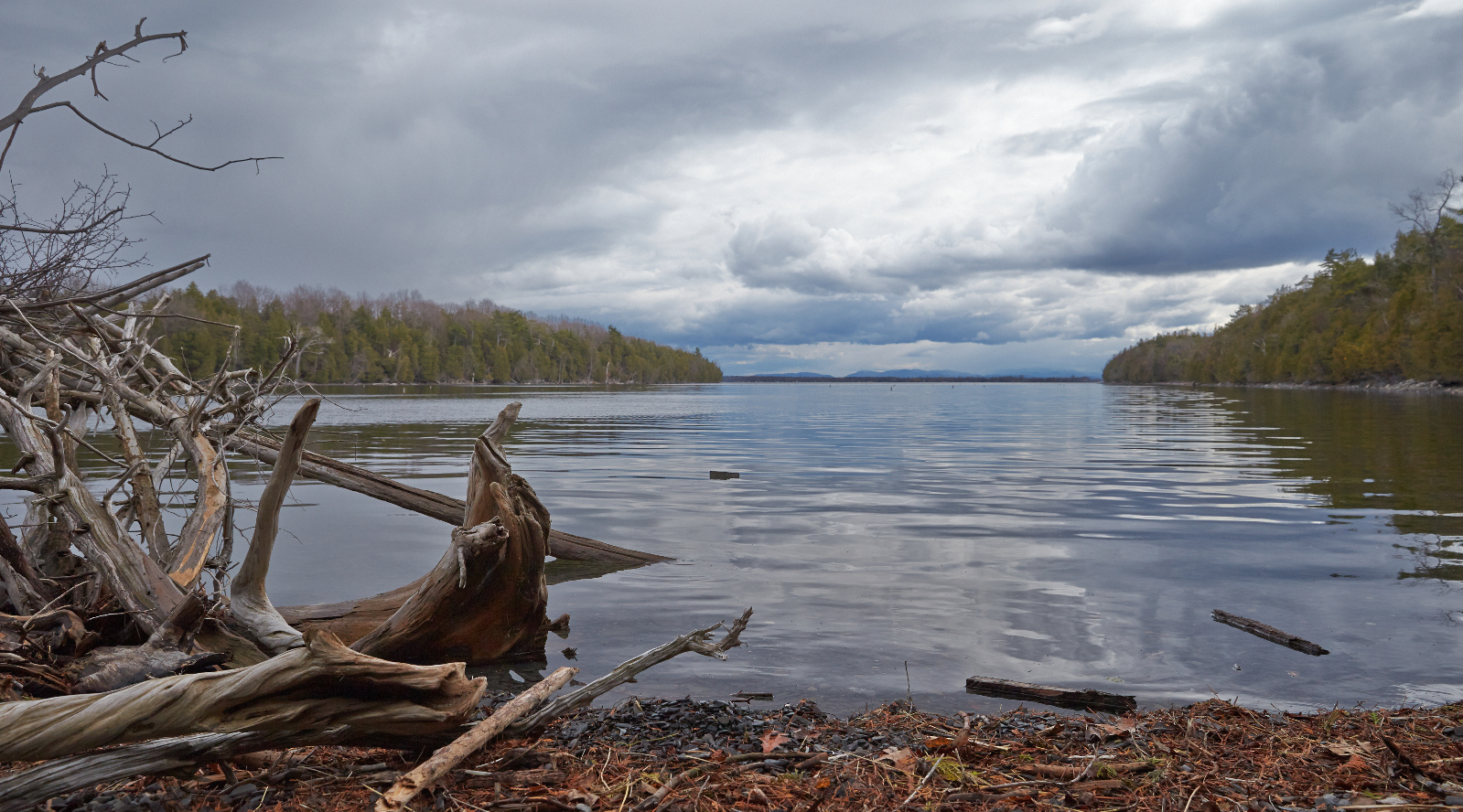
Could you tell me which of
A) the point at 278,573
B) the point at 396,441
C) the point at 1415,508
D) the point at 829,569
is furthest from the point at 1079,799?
the point at 396,441

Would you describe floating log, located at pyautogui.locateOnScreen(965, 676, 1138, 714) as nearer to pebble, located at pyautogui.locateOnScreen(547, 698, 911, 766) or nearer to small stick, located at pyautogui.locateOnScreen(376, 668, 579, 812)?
pebble, located at pyautogui.locateOnScreen(547, 698, 911, 766)

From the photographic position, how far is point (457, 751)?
3623 mm

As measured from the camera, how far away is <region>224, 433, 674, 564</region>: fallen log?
10086mm

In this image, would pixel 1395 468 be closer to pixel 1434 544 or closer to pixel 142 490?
pixel 1434 544

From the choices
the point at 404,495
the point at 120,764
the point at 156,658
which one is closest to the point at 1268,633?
the point at 120,764

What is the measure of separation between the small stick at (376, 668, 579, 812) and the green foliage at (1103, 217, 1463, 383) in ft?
340

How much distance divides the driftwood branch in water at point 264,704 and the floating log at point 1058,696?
445cm

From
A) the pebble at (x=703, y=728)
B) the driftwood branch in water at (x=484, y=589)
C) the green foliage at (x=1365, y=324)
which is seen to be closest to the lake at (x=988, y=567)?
the driftwood branch in water at (x=484, y=589)

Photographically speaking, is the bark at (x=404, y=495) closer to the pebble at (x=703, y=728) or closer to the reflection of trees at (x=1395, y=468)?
the pebble at (x=703, y=728)

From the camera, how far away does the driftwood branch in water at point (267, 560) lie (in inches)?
170

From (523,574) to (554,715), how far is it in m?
3.38

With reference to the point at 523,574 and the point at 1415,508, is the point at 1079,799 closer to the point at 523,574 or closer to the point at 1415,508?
the point at 523,574

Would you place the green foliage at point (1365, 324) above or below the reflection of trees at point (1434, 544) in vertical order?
above

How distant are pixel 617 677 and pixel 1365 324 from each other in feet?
461
